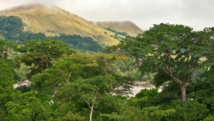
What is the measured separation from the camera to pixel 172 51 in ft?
154

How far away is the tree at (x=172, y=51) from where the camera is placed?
4547cm

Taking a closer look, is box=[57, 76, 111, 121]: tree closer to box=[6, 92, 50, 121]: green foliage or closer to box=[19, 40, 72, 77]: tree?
box=[6, 92, 50, 121]: green foliage

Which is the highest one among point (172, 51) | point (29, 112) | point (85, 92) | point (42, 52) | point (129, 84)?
point (172, 51)

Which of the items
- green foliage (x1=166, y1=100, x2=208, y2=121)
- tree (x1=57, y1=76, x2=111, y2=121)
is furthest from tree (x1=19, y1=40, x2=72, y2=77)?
green foliage (x1=166, y1=100, x2=208, y2=121)

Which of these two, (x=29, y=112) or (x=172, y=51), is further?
(x=172, y=51)

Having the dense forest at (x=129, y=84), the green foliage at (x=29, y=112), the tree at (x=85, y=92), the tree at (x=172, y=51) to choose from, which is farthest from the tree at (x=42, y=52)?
the green foliage at (x=29, y=112)

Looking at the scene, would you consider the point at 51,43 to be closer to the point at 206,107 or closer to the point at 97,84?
the point at 97,84

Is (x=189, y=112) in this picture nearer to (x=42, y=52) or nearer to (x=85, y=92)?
(x=85, y=92)

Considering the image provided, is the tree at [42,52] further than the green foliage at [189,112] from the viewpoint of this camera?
Yes

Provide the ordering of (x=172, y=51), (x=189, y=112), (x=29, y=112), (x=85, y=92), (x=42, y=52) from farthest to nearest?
(x=42, y=52) < (x=172, y=51) < (x=189, y=112) < (x=85, y=92) < (x=29, y=112)

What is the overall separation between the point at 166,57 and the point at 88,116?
1480cm

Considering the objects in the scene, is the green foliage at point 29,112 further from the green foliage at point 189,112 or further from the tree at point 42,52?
the tree at point 42,52

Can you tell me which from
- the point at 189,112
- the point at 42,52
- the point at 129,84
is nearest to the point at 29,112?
the point at 189,112

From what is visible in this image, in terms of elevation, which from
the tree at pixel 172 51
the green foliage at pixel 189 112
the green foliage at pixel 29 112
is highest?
the tree at pixel 172 51
